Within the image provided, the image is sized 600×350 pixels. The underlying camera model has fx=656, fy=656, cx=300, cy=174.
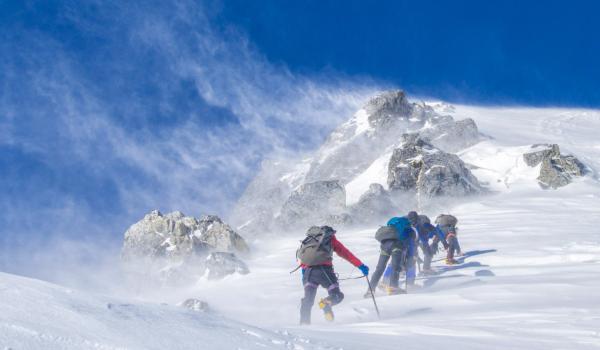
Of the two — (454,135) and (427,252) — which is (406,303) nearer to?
(427,252)

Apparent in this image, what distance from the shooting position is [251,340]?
17.5ft

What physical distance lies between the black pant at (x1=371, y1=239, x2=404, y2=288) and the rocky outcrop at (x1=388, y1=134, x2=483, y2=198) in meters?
21.0

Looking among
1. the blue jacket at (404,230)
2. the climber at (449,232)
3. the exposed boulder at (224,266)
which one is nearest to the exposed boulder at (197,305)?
the blue jacket at (404,230)

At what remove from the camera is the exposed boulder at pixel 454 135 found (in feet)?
152

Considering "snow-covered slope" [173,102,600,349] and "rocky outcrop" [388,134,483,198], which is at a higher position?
"rocky outcrop" [388,134,483,198]

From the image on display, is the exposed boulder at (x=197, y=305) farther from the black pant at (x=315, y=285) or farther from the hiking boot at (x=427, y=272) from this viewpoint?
the black pant at (x=315, y=285)

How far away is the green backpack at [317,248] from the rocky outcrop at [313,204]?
882 inches

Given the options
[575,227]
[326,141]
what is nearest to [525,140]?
[326,141]

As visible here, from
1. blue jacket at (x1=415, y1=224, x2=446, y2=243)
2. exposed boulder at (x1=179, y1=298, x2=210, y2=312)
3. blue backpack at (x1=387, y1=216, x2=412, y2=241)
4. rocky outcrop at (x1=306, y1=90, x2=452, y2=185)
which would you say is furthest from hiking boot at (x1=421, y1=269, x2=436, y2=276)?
rocky outcrop at (x1=306, y1=90, x2=452, y2=185)

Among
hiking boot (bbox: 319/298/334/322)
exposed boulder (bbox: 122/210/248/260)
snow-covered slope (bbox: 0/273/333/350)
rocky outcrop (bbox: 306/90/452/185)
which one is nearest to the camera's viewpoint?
snow-covered slope (bbox: 0/273/333/350)

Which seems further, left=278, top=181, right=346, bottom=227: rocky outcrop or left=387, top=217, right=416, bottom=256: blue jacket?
left=278, top=181, right=346, bottom=227: rocky outcrop

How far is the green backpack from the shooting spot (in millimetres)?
10602

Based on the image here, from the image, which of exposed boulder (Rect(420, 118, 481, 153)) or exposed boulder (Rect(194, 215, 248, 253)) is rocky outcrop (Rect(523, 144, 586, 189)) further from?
exposed boulder (Rect(194, 215, 248, 253))

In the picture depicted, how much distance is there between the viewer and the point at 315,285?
417 inches
